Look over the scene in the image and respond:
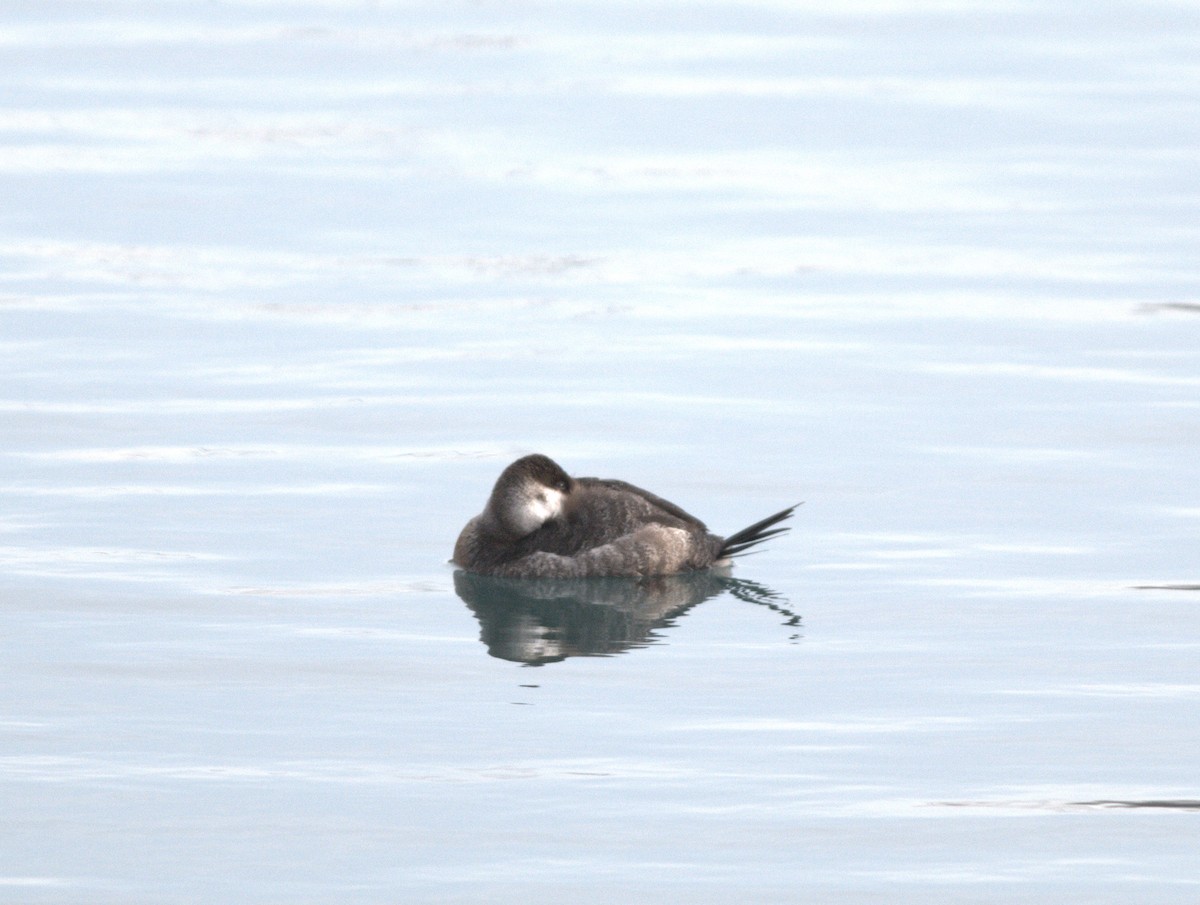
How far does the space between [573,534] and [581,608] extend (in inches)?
21.9

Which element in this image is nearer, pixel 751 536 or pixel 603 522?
pixel 603 522

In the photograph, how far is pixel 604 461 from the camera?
1270 centimetres

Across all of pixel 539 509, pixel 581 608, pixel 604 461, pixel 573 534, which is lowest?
pixel 581 608

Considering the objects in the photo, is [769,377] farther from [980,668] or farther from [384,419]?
[980,668]

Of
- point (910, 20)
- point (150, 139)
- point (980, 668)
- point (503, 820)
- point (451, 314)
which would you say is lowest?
point (503, 820)

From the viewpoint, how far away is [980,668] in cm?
927

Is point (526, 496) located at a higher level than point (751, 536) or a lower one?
higher

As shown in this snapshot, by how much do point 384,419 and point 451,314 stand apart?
2.77 metres

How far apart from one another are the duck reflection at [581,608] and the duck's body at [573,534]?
0.07 metres

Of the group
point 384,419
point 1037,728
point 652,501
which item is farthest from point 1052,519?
point 384,419

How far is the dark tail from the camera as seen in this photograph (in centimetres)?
1101

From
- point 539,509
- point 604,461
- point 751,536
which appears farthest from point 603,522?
point 604,461

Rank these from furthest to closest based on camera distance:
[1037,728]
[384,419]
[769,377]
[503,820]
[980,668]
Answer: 1. [769,377]
2. [384,419]
3. [980,668]
4. [1037,728]
5. [503,820]

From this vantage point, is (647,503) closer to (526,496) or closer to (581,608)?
(526,496)
